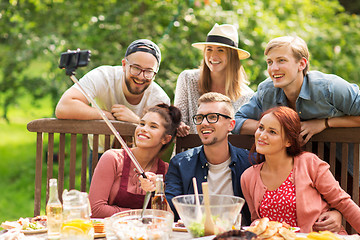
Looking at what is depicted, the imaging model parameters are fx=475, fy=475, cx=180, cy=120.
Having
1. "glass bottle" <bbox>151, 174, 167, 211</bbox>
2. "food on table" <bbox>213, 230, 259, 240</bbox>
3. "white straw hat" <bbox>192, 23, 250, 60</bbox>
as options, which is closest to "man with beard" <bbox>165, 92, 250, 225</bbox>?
"glass bottle" <bbox>151, 174, 167, 211</bbox>

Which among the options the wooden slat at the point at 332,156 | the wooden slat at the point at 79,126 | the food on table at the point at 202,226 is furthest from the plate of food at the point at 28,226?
the wooden slat at the point at 332,156

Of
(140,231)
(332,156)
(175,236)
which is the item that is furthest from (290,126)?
(140,231)

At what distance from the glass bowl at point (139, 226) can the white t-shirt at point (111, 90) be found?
1672mm

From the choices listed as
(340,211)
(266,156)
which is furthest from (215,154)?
(340,211)

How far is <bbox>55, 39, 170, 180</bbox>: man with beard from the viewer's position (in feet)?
10.9

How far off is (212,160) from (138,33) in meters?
3.53

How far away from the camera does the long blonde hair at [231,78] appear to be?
3765 mm

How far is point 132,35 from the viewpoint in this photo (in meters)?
6.25

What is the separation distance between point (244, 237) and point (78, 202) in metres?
0.68

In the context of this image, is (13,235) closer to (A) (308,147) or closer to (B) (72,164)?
(B) (72,164)

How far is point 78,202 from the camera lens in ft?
6.21

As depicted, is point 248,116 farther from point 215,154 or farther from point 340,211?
point 340,211

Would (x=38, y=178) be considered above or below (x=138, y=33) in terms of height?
below

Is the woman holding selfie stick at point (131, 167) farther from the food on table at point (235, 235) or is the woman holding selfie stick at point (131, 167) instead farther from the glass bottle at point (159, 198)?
the food on table at point (235, 235)
